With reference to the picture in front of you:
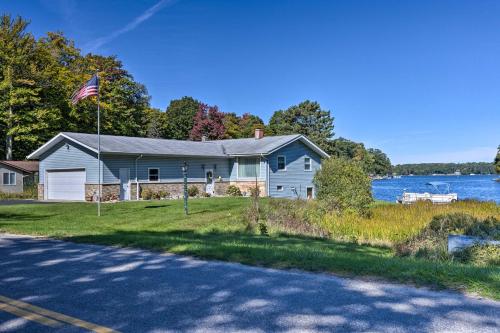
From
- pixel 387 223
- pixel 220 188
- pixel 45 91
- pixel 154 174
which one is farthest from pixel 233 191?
pixel 45 91

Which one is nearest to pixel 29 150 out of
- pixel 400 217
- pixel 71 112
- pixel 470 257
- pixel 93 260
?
pixel 71 112

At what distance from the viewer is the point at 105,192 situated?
26.8 m

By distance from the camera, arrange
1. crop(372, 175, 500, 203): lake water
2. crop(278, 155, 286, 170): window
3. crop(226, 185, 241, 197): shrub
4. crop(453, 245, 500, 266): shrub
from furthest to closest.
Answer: crop(372, 175, 500, 203): lake water, crop(278, 155, 286, 170): window, crop(226, 185, 241, 197): shrub, crop(453, 245, 500, 266): shrub

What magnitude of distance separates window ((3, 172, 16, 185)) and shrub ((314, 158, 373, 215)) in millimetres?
23579

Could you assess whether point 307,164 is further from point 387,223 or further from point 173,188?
point 387,223

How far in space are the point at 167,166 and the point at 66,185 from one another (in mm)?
6419

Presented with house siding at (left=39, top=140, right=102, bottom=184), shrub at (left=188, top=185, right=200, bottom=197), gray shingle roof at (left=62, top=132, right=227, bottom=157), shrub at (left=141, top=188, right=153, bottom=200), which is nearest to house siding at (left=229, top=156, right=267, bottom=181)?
gray shingle roof at (left=62, top=132, right=227, bottom=157)

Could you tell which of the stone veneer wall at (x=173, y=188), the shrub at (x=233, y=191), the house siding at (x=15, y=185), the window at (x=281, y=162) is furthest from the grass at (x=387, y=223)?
the house siding at (x=15, y=185)

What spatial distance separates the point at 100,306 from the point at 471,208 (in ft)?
64.8

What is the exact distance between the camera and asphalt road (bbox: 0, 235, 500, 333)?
4.60m

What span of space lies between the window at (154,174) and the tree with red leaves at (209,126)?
29.0 metres

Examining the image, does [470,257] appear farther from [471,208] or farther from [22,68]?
[22,68]

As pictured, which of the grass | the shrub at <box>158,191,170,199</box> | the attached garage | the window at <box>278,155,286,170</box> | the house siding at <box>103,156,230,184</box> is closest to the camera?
the grass

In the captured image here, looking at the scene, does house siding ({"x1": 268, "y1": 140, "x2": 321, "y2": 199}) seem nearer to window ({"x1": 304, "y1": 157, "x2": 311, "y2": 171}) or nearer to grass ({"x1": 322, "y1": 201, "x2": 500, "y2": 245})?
window ({"x1": 304, "y1": 157, "x2": 311, "y2": 171})
